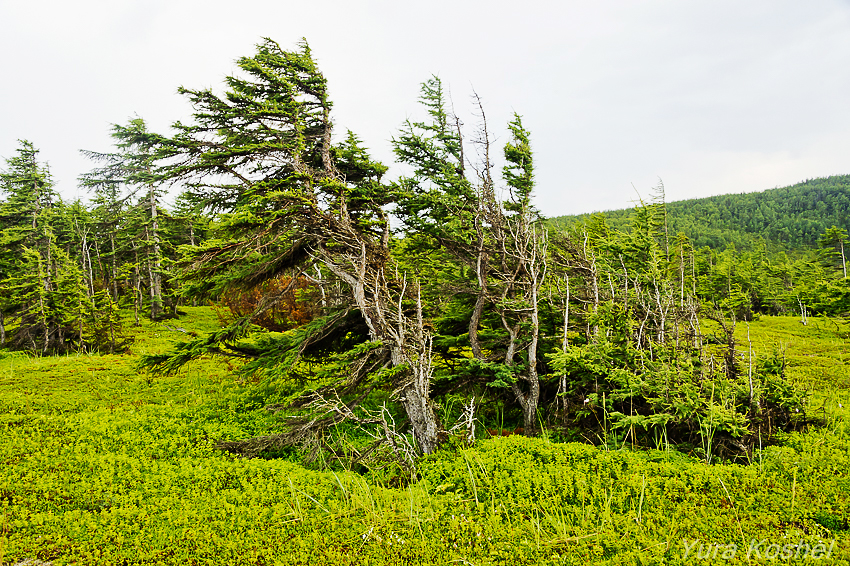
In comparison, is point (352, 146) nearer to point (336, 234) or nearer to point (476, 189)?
point (336, 234)

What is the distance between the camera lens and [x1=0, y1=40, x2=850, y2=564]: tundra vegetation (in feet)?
14.7

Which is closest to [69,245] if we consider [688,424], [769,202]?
[688,424]

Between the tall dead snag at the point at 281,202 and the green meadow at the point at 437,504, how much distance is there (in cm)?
225

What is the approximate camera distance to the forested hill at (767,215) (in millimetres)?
93938

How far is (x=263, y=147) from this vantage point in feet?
27.8

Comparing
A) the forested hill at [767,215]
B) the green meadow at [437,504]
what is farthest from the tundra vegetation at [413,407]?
the forested hill at [767,215]

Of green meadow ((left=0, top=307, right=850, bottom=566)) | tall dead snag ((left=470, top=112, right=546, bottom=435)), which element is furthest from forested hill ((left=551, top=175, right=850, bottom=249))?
green meadow ((left=0, top=307, right=850, bottom=566))

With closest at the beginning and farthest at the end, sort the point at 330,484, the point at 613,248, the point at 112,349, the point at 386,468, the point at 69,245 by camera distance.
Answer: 1. the point at 330,484
2. the point at 386,468
3. the point at 613,248
4. the point at 112,349
5. the point at 69,245

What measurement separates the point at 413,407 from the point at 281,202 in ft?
16.6

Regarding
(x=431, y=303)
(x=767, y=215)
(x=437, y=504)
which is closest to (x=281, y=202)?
(x=431, y=303)

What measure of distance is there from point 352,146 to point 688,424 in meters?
8.75

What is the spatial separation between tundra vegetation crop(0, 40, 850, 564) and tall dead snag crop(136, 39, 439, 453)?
66 millimetres

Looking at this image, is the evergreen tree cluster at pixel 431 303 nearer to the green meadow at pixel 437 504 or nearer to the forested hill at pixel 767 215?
the green meadow at pixel 437 504

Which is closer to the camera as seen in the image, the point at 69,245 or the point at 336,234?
the point at 336,234
